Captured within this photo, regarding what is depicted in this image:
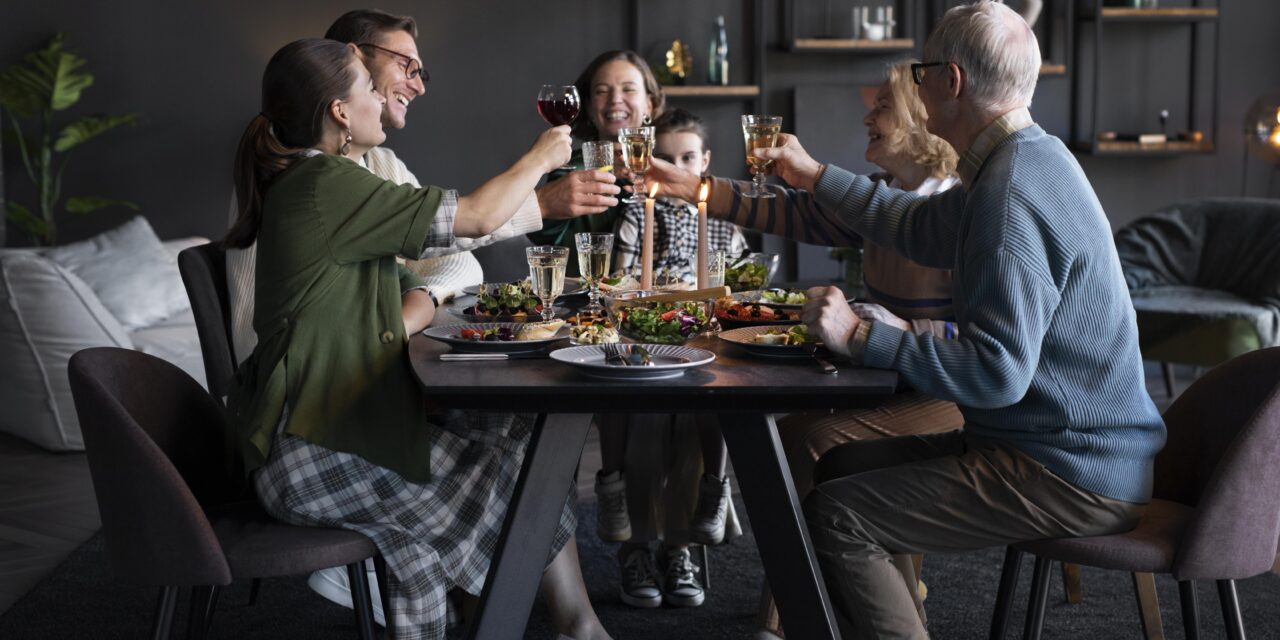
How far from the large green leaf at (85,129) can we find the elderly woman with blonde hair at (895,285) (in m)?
3.27

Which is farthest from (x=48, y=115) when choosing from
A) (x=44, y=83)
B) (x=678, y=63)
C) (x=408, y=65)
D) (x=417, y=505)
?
(x=417, y=505)

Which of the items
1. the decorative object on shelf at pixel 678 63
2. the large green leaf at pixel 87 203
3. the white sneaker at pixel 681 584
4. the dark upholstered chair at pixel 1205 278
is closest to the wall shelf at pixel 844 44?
the decorative object on shelf at pixel 678 63

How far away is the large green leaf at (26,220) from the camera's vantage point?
213 inches

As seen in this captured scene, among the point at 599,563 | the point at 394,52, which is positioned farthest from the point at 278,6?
the point at 599,563

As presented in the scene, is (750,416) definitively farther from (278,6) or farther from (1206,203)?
(278,6)

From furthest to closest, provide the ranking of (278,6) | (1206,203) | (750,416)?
1. (278,6)
2. (1206,203)
3. (750,416)

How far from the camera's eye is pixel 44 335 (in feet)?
14.6

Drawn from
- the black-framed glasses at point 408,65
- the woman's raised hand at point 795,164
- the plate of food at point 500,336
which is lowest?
the plate of food at point 500,336

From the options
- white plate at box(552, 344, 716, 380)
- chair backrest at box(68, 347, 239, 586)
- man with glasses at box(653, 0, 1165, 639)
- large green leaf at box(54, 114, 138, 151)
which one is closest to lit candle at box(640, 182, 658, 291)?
white plate at box(552, 344, 716, 380)

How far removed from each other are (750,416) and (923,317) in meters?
0.96

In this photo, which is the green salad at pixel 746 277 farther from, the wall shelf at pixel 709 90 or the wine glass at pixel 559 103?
the wall shelf at pixel 709 90

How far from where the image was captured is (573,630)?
99.8 inches

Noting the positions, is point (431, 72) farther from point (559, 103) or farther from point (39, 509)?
point (559, 103)

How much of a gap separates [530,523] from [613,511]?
A: 3.39 ft
